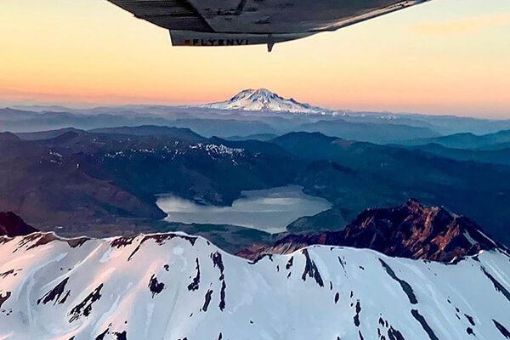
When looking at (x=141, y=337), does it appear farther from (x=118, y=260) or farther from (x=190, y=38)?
(x=190, y=38)

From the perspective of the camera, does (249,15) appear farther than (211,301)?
No

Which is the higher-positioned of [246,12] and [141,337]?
[246,12]

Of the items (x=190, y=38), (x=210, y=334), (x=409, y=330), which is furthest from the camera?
(x=409, y=330)

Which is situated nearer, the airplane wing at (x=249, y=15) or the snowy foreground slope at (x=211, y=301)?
the airplane wing at (x=249, y=15)

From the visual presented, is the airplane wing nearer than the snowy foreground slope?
Yes

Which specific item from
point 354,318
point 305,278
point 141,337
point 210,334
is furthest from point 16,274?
point 354,318

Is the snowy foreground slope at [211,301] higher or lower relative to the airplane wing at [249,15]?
lower

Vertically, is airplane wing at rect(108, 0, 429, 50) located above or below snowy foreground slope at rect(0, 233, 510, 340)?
above

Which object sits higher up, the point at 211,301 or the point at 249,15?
the point at 249,15
